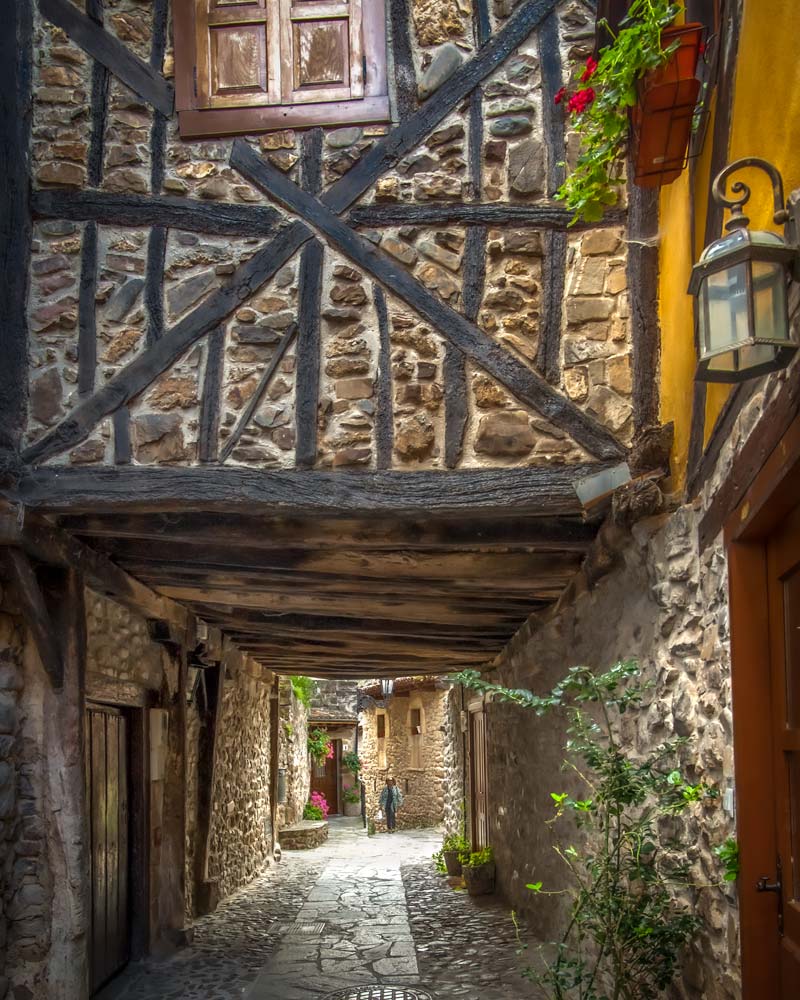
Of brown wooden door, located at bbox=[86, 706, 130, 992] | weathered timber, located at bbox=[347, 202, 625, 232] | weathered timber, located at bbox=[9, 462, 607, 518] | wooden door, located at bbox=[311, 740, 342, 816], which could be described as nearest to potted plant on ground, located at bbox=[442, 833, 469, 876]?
brown wooden door, located at bbox=[86, 706, 130, 992]

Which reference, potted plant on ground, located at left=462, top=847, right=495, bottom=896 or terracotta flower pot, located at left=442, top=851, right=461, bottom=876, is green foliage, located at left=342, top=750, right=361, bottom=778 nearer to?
terracotta flower pot, located at left=442, top=851, right=461, bottom=876

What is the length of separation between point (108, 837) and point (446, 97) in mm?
4536

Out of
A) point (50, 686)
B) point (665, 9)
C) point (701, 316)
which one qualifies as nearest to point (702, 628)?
point (701, 316)

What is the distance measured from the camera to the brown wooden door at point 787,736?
2654 mm

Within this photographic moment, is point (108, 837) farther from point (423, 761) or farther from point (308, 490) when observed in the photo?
point (423, 761)

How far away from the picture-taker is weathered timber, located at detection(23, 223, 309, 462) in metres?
4.29

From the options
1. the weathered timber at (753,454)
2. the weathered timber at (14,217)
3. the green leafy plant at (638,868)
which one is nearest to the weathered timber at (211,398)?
the weathered timber at (14,217)

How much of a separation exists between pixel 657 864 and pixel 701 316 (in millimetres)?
2277

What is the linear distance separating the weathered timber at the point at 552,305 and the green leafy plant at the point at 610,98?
0.54 ft

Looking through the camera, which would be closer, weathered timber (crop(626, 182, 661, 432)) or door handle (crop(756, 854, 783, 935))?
door handle (crop(756, 854, 783, 935))

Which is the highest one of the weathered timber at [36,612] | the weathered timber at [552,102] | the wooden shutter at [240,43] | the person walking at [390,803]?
the wooden shutter at [240,43]

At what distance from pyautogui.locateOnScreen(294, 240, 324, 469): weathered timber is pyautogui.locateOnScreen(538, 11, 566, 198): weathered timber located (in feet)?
3.50

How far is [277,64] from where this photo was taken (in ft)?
14.9

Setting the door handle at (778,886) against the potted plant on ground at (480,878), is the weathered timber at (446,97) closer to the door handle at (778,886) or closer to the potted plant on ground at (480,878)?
the door handle at (778,886)
